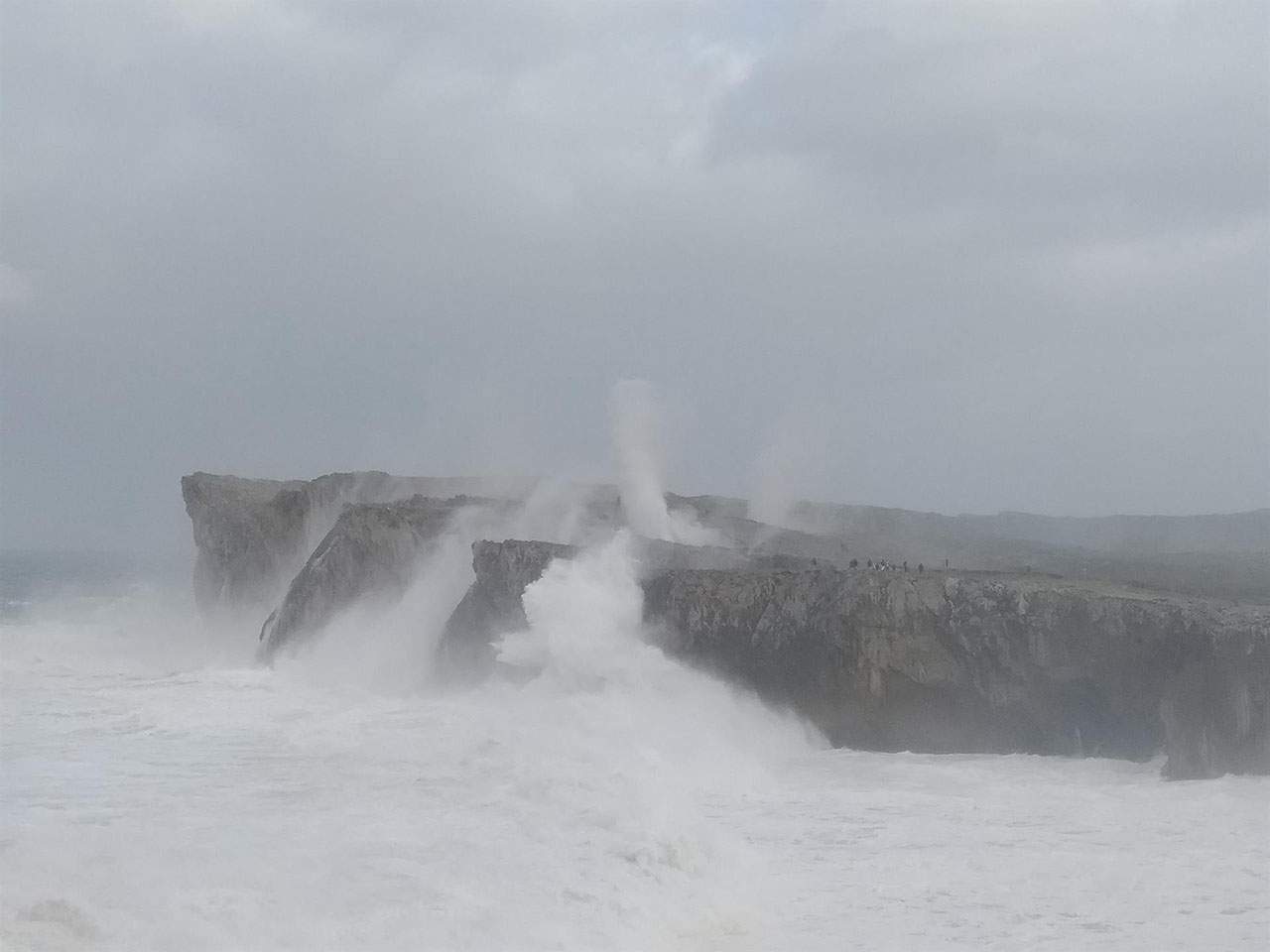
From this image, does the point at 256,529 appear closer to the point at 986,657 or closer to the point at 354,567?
the point at 354,567

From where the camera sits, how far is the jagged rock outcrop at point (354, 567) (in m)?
27.0

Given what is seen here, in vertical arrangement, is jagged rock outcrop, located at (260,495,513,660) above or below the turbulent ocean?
above

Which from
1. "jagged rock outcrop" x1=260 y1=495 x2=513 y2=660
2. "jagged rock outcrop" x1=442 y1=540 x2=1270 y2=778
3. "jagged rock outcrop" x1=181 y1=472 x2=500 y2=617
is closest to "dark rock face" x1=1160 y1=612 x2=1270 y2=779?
"jagged rock outcrop" x1=442 y1=540 x2=1270 y2=778

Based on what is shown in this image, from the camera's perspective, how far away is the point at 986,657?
1823cm

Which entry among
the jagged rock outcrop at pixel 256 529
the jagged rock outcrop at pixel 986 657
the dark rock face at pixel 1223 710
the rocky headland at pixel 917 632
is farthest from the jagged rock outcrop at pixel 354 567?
the dark rock face at pixel 1223 710

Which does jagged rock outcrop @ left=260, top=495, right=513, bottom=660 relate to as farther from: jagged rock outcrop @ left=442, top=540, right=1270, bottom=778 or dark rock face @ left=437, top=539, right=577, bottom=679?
jagged rock outcrop @ left=442, top=540, right=1270, bottom=778

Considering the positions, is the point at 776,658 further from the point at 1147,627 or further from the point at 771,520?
the point at 771,520

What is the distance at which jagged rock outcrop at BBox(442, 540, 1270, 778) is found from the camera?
16172 mm

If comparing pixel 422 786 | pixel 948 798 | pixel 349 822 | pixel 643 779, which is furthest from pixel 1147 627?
pixel 349 822

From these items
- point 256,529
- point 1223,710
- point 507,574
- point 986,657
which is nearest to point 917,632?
point 986,657

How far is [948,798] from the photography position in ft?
48.8

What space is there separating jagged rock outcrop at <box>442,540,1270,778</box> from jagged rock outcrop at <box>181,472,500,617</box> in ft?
49.6

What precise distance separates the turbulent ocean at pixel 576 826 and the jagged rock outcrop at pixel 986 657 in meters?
0.62

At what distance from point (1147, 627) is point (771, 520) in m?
21.6
